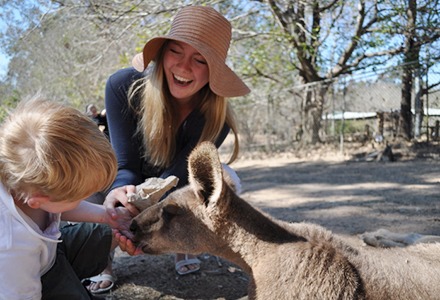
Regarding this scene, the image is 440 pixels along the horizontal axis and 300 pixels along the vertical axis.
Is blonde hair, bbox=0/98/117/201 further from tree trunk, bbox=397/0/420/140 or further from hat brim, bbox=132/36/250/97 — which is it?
tree trunk, bbox=397/0/420/140

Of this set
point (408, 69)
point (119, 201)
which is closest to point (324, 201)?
point (119, 201)

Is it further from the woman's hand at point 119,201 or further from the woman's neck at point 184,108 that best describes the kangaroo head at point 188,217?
the woman's neck at point 184,108

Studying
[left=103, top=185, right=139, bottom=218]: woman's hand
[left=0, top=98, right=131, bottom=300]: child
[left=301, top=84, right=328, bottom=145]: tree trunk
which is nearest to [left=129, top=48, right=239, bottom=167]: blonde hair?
[left=103, top=185, right=139, bottom=218]: woman's hand

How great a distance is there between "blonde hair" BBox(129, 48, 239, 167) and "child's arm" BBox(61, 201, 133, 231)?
0.53 m

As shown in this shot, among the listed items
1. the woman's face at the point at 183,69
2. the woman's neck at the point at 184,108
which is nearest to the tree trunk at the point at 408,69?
the woman's neck at the point at 184,108

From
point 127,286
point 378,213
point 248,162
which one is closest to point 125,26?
point 248,162

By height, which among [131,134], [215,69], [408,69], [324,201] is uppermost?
[408,69]

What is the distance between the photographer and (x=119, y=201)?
2.19 m

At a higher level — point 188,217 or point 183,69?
point 183,69

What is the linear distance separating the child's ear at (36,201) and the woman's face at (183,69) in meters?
1.13

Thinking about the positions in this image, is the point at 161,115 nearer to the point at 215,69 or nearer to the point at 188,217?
the point at 215,69

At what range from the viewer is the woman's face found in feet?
8.08

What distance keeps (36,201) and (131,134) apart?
1165 millimetres

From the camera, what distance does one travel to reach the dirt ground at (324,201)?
2739 mm
